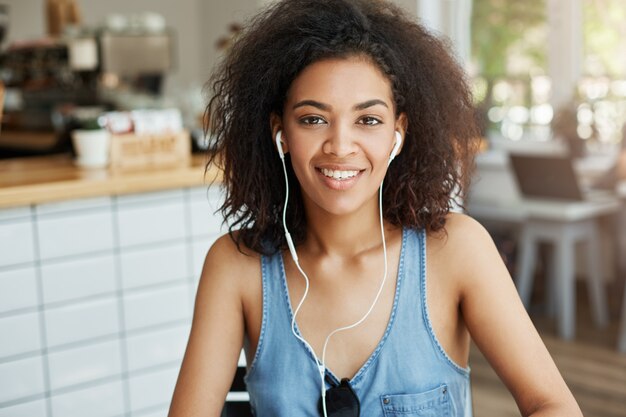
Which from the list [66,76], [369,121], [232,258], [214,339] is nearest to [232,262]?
[232,258]

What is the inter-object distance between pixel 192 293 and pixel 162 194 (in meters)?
0.37

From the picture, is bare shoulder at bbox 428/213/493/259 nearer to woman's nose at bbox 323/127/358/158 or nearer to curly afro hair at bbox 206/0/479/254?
curly afro hair at bbox 206/0/479/254

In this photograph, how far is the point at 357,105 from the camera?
129cm

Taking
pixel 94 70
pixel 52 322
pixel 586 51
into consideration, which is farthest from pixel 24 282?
pixel 586 51

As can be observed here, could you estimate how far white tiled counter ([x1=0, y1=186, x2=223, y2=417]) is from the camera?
2.64 m

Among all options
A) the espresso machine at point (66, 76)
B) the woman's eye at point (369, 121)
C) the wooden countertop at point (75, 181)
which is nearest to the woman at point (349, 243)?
the woman's eye at point (369, 121)

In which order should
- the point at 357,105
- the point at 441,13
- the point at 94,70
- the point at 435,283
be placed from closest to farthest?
the point at 357,105, the point at 435,283, the point at 441,13, the point at 94,70

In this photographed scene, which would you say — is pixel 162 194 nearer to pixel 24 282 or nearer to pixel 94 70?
pixel 24 282

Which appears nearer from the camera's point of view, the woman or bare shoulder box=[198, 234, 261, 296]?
the woman

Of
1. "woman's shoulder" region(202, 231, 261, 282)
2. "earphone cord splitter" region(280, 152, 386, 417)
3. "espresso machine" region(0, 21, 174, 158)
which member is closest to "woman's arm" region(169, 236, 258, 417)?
"woman's shoulder" region(202, 231, 261, 282)

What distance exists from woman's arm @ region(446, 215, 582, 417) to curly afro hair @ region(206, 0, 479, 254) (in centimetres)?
8

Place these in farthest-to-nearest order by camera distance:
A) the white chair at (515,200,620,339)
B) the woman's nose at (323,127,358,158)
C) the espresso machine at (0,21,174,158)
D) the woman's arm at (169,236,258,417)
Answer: the espresso machine at (0,21,174,158), the white chair at (515,200,620,339), the woman's arm at (169,236,258,417), the woman's nose at (323,127,358,158)

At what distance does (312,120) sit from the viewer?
1.32 m

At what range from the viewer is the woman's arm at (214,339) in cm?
139
